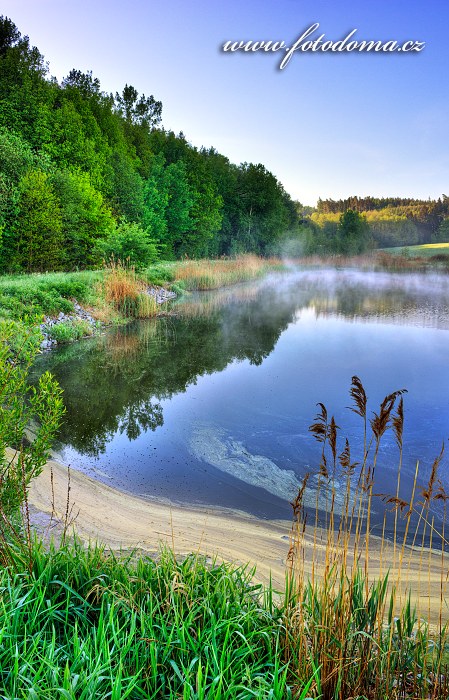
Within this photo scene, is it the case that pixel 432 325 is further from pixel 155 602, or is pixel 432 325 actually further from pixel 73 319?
pixel 155 602

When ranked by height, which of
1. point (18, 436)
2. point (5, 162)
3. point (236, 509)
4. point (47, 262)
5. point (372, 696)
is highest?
point (5, 162)

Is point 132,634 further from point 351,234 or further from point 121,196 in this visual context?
point 351,234

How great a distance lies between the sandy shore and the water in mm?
291

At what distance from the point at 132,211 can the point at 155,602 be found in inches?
1186

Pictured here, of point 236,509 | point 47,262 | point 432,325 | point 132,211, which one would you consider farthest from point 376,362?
point 132,211

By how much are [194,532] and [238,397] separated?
4.09 meters

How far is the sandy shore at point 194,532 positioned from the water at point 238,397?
29 centimetres

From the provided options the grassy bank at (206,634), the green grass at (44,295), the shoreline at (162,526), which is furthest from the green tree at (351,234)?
the grassy bank at (206,634)


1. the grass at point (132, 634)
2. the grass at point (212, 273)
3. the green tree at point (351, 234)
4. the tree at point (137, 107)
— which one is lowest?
the grass at point (132, 634)

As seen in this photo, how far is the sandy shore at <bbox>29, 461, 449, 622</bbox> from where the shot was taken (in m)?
3.32

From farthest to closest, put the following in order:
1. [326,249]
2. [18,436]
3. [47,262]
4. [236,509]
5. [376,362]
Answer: [326,249], [47,262], [376,362], [236,509], [18,436]

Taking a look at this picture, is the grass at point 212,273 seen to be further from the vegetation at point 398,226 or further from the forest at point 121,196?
the vegetation at point 398,226

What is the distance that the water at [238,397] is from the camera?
17.0 ft

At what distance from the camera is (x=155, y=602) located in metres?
2.33
